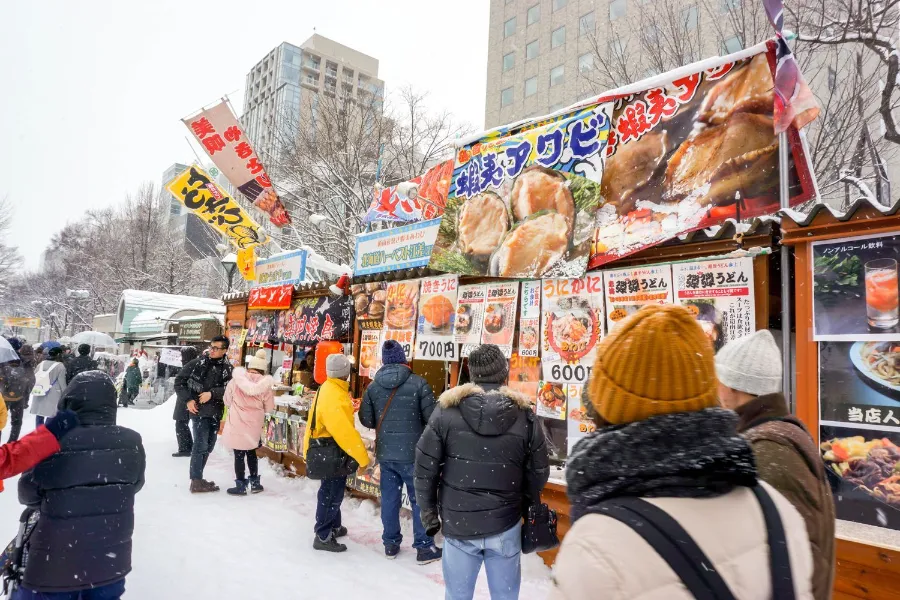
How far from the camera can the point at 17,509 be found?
250 inches

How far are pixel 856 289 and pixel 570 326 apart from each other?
2406mm

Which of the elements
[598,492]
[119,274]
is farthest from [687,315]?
[119,274]

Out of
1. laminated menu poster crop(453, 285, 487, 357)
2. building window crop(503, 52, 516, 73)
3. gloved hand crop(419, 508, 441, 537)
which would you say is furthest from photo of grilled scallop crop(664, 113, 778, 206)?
building window crop(503, 52, 516, 73)

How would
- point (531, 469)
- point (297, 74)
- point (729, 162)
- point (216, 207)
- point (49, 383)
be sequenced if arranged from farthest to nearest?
1. point (297, 74)
2. point (216, 207)
3. point (49, 383)
4. point (729, 162)
5. point (531, 469)

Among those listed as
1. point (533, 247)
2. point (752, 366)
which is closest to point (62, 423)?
point (752, 366)

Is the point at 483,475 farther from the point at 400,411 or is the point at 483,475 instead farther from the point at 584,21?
the point at 584,21

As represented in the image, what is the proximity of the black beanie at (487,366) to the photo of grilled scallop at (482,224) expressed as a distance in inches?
101

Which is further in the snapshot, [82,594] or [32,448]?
[82,594]

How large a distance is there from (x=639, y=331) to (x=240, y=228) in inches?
441

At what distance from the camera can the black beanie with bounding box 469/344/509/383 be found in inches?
137

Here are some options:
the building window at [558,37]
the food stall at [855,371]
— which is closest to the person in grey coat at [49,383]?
the food stall at [855,371]

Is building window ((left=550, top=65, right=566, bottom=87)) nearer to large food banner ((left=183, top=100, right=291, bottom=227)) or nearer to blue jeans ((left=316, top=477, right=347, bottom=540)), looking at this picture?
large food banner ((left=183, top=100, right=291, bottom=227))

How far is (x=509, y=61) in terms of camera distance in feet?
127

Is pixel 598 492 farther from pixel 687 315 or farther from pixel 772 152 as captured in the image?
pixel 772 152
